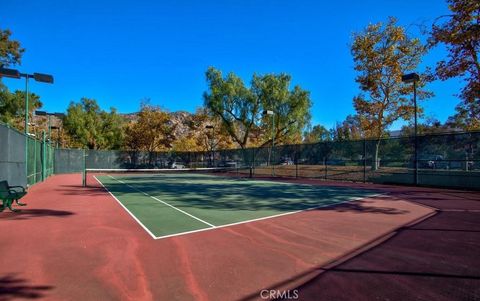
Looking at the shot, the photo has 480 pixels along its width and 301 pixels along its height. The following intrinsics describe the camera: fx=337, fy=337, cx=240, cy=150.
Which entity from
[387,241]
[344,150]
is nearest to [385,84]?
[344,150]

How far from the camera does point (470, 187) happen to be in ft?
57.1

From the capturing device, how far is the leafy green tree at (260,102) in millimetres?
44031

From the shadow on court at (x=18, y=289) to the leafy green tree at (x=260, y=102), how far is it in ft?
132

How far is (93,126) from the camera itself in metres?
56.4

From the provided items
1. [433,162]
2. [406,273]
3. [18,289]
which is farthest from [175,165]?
[406,273]

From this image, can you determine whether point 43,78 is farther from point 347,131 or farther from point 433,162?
point 347,131

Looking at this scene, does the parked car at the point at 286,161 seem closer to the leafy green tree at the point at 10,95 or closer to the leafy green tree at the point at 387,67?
the leafy green tree at the point at 387,67

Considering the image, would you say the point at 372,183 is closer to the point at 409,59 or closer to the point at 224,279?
the point at 409,59

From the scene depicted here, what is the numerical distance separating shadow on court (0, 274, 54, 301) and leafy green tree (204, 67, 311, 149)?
4023cm

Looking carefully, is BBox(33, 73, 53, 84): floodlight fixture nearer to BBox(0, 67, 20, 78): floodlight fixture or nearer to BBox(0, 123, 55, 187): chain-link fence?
BBox(0, 67, 20, 78): floodlight fixture

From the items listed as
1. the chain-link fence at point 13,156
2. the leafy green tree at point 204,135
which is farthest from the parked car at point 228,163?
the chain-link fence at point 13,156

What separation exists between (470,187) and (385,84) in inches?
504

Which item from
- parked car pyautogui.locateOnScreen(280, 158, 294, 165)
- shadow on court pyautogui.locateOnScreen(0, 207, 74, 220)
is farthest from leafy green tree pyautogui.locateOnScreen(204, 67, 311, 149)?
shadow on court pyautogui.locateOnScreen(0, 207, 74, 220)

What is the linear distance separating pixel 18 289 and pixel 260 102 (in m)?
41.7
